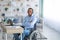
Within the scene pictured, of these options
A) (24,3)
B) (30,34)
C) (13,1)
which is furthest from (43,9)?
(30,34)

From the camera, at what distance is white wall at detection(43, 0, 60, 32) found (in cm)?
497

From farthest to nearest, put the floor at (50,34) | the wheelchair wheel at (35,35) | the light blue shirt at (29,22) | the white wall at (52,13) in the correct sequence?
the floor at (50,34) < the white wall at (52,13) < the light blue shirt at (29,22) < the wheelchair wheel at (35,35)

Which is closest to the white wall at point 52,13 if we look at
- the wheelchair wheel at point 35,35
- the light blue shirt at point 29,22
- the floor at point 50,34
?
the floor at point 50,34

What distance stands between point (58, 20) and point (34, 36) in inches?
42.3

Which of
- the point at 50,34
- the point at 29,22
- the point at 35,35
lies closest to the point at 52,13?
the point at 50,34

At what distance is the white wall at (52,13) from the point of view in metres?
4.97

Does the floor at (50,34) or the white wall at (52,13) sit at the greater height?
the white wall at (52,13)

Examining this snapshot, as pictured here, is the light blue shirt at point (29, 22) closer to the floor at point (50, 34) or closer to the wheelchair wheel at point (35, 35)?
the wheelchair wheel at point (35, 35)

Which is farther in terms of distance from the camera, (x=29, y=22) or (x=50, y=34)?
(x=50, y=34)

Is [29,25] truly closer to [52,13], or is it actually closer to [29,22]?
[29,22]

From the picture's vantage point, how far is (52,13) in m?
5.28

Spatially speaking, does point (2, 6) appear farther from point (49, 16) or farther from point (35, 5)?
point (49, 16)

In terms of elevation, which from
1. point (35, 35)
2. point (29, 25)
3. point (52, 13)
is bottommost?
point (35, 35)

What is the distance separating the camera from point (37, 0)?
5.40 metres
